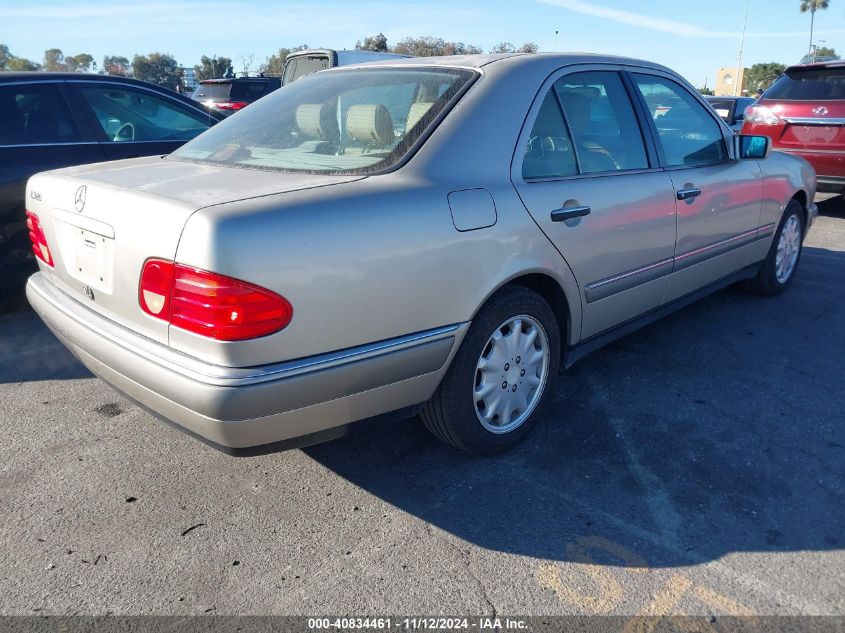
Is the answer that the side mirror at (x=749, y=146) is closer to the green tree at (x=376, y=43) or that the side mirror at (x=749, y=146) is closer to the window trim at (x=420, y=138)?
the window trim at (x=420, y=138)

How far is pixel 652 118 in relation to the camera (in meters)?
3.72

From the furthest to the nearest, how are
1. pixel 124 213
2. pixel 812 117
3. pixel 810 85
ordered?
pixel 810 85, pixel 812 117, pixel 124 213

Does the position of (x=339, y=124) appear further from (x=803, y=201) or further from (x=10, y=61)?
(x=10, y=61)

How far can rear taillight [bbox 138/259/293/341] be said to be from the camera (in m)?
2.11

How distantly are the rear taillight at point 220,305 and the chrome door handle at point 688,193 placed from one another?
2.38 metres

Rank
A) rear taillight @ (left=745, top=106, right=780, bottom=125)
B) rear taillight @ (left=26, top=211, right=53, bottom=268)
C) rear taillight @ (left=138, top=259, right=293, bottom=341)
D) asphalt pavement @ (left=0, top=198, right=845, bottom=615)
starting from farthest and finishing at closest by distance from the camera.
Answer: rear taillight @ (left=745, top=106, right=780, bottom=125) < rear taillight @ (left=26, top=211, right=53, bottom=268) < asphalt pavement @ (left=0, top=198, right=845, bottom=615) < rear taillight @ (left=138, top=259, right=293, bottom=341)

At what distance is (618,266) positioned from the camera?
336cm

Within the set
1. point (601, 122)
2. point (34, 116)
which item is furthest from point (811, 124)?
point (34, 116)

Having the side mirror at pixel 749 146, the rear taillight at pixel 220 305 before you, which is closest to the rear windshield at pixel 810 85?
the side mirror at pixel 749 146

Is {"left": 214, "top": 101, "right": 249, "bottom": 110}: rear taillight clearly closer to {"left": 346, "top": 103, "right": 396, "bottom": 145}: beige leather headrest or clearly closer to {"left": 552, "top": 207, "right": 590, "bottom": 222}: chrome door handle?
{"left": 346, "top": 103, "right": 396, "bottom": 145}: beige leather headrest

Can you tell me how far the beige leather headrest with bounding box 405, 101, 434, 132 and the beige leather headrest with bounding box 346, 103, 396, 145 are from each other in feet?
0.24

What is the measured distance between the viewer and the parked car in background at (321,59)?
11.4 meters

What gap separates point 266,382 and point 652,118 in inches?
102

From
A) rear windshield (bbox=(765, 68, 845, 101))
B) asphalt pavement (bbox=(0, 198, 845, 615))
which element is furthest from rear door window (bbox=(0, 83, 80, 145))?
rear windshield (bbox=(765, 68, 845, 101))
